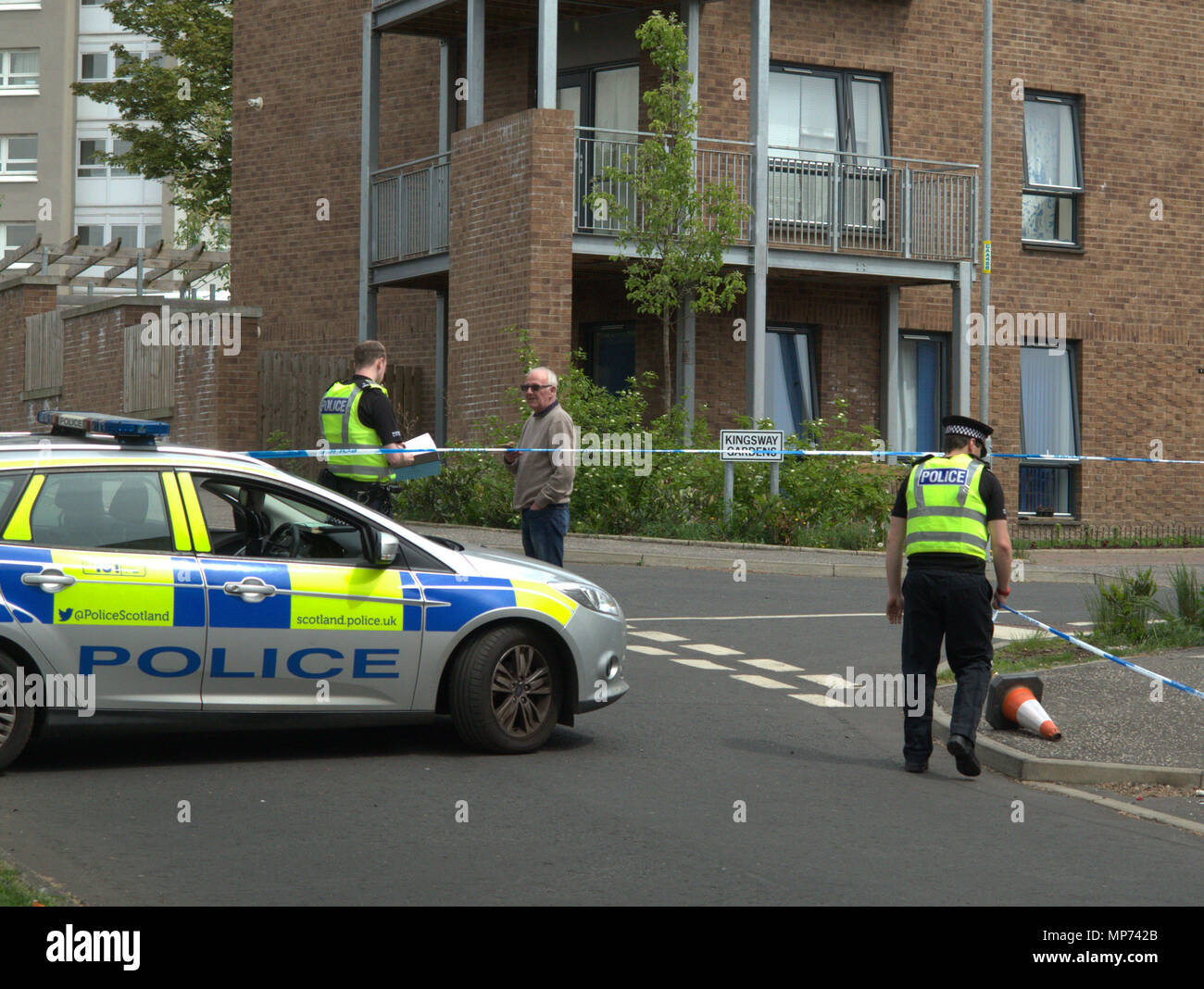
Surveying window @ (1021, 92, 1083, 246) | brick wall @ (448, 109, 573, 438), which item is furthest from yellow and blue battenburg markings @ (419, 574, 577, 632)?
window @ (1021, 92, 1083, 246)

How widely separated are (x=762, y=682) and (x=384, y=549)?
3.64 metres

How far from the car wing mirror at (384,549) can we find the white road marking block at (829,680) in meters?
3.80

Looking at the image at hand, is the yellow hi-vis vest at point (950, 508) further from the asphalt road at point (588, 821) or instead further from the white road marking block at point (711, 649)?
the white road marking block at point (711, 649)

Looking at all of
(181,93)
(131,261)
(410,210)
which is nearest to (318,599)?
(410,210)

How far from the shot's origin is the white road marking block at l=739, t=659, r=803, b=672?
11.6 m

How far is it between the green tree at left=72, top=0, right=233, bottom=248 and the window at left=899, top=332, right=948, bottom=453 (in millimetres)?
18453

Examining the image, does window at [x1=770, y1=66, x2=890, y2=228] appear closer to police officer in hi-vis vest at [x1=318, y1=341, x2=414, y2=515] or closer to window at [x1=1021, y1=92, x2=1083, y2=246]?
window at [x1=1021, y1=92, x2=1083, y2=246]

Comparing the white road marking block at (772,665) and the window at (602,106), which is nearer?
the white road marking block at (772,665)

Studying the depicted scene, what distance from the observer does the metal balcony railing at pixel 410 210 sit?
23359mm

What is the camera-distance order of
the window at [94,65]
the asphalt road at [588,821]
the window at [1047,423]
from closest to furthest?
the asphalt road at [588,821] < the window at [1047,423] < the window at [94,65]

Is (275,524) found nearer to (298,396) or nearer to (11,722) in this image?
(11,722)

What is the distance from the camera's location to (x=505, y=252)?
21297mm

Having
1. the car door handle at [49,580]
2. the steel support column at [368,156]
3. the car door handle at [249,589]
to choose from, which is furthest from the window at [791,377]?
the car door handle at [49,580]
